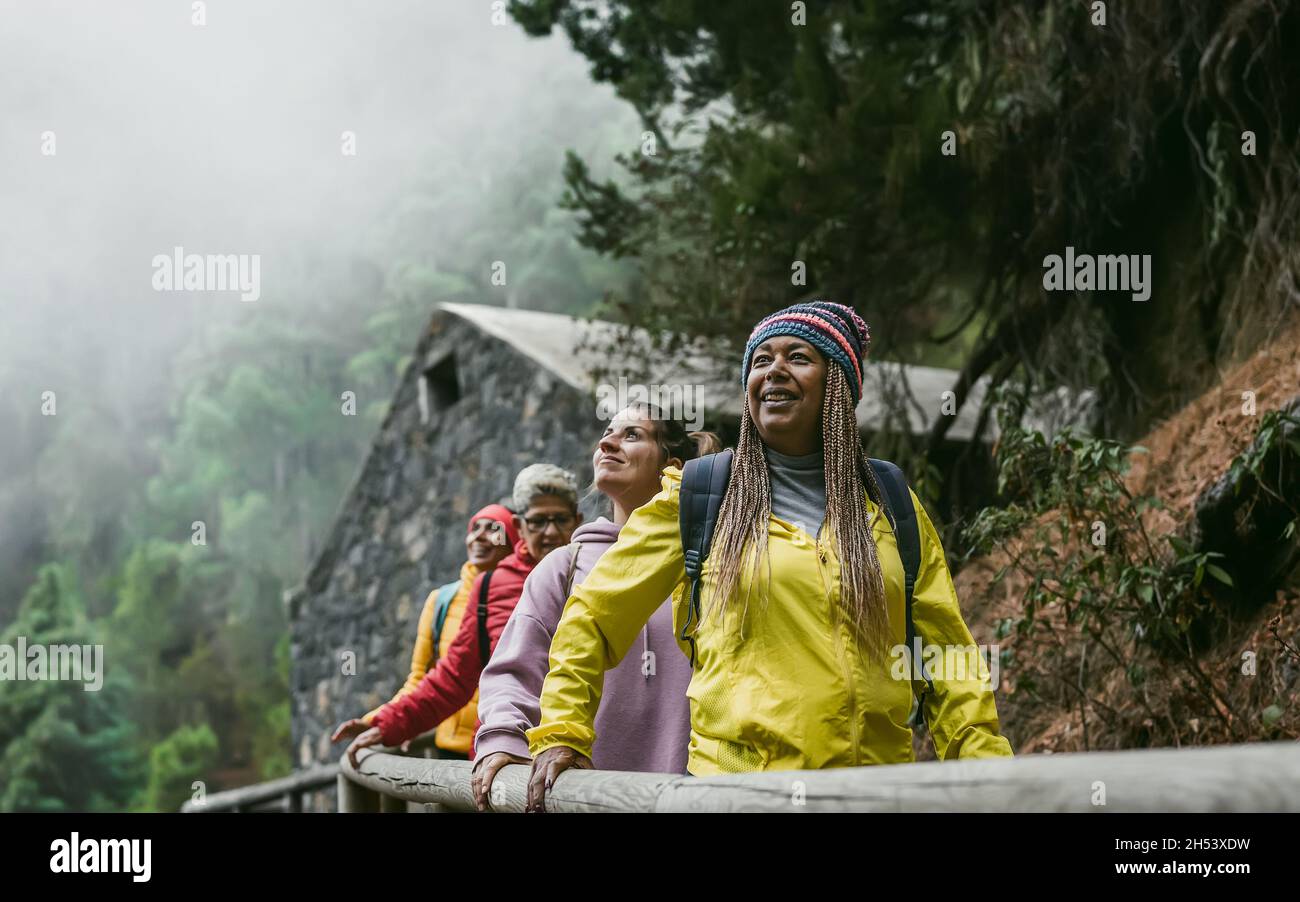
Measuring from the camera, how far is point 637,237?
9.03 m

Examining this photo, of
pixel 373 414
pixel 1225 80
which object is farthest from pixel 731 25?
pixel 373 414

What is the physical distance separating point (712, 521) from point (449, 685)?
160 centimetres

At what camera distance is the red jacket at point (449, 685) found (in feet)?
12.4

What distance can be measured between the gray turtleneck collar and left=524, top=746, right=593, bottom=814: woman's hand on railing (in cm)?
57

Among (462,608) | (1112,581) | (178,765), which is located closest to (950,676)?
(462,608)

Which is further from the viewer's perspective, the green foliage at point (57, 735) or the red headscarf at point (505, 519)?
the green foliage at point (57, 735)

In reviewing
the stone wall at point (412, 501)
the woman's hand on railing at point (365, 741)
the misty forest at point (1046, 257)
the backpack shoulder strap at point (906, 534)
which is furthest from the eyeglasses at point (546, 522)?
the stone wall at point (412, 501)

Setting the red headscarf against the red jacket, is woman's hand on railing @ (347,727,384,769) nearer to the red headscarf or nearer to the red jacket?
the red jacket

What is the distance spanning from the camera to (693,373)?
8.65 metres

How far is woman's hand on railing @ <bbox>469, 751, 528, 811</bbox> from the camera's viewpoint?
2461 mm

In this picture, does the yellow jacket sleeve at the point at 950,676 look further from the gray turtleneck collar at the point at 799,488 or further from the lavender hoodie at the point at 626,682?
the lavender hoodie at the point at 626,682

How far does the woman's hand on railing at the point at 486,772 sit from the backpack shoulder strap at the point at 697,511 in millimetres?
387

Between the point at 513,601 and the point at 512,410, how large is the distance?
6.76m
